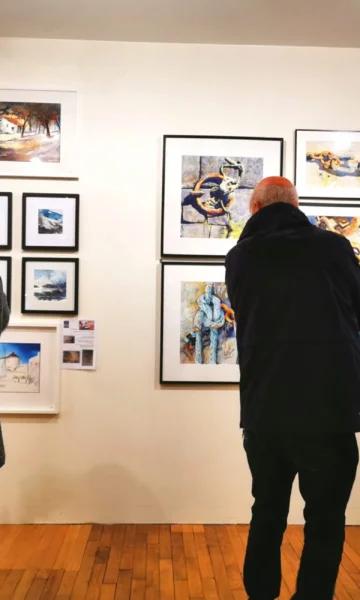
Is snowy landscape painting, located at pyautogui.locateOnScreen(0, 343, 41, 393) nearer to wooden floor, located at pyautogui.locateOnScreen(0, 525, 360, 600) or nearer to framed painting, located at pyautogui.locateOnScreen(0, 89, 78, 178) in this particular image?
wooden floor, located at pyautogui.locateOnScreen(0, 525, 360, 600)

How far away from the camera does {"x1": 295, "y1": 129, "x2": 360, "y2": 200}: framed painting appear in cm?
254

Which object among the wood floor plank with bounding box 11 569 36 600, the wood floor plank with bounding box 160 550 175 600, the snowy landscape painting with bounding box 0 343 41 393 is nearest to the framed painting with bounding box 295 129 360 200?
the snowy landscape painting with bounding box 0 343 41 393

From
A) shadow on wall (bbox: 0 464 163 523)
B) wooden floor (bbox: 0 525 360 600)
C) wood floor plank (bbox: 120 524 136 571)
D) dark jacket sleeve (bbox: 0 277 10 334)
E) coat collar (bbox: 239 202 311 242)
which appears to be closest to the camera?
coat collar (bbox: 239 202 311 242)

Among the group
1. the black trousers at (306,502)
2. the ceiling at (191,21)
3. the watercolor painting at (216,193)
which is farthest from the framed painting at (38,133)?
the black trousers at (306,502)

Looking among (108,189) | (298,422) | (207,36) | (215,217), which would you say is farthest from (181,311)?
(207,36)

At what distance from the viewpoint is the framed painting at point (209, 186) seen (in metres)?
2.51

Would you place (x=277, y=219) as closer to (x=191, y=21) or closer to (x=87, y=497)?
(x=191, y=21)

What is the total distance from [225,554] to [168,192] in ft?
5.61

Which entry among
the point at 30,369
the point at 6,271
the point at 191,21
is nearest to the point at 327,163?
the point at 191,21

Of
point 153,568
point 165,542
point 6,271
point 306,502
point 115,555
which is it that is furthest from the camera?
point 6,271

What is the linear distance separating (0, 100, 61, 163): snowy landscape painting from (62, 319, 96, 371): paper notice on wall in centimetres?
83

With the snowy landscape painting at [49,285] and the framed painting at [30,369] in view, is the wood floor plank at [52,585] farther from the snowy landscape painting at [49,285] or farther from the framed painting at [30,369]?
the snowy landscape painting at [49,285]

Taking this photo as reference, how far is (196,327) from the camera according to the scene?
252 cm

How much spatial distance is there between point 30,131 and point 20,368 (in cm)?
119
